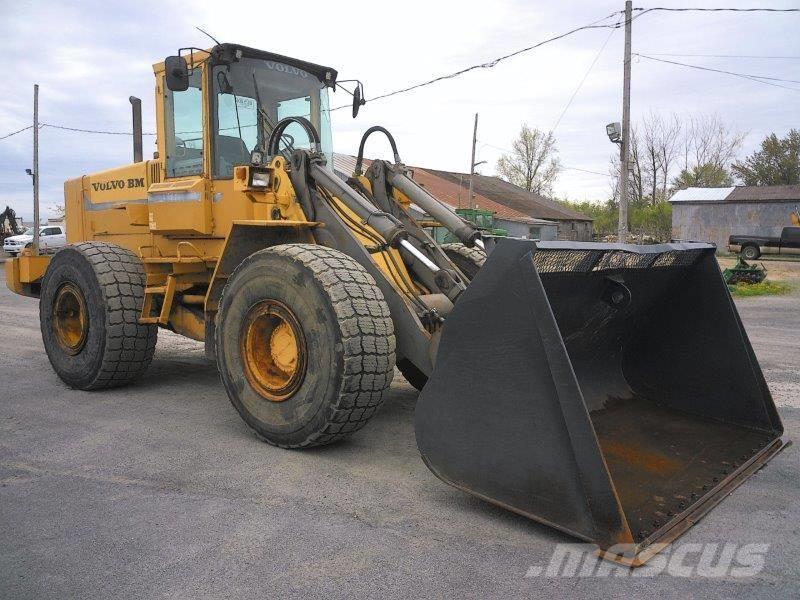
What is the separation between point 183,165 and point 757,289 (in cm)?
1494

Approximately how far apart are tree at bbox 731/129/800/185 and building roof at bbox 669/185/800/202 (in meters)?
16.0

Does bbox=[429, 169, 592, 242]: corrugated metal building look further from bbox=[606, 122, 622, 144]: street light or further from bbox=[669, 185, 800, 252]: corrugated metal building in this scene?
bbox=[606, 122, 622, 144]: street light

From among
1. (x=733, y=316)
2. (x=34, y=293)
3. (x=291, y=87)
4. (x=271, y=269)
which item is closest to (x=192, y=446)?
(x=271, y=269)

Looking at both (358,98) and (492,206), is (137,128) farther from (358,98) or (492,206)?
(492,206)

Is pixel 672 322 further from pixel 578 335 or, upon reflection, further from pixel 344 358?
pixel 344 358

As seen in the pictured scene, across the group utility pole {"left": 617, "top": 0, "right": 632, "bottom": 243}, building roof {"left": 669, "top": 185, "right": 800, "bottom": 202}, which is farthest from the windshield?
building roof {"left": 669, "top": 185, "right": 800, "bottom": 202}

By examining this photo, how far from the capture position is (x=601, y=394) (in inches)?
174

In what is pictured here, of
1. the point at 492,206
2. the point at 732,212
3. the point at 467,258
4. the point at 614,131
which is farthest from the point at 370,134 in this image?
the point at 492,206

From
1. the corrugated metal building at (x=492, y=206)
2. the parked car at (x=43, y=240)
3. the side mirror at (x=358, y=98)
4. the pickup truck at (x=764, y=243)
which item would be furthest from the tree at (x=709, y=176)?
the side mirror at (x=358, y=98)

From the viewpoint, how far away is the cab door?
217 inches

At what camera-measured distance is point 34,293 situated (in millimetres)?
7500

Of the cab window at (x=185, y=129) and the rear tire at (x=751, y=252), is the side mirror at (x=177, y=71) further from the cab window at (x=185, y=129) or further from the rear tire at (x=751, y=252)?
the rear tire at (x=751, y=252)

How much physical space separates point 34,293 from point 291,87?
392 centimetres

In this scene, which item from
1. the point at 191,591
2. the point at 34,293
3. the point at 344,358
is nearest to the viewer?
the point at 191,591
